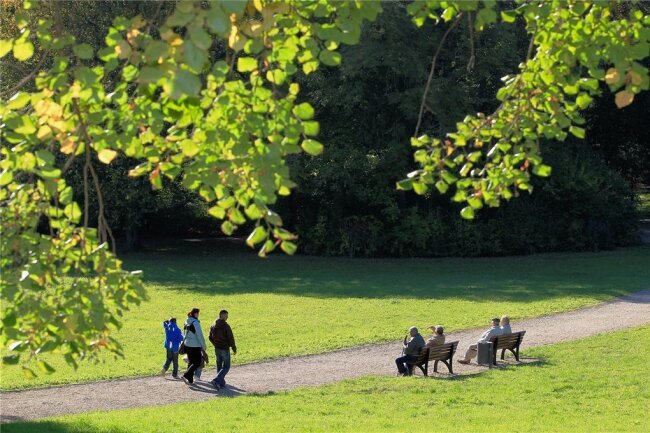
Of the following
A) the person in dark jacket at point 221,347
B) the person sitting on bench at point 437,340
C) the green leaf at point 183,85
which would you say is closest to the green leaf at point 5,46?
the green leaf at point 183,85

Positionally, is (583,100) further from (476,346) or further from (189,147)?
(476,346)

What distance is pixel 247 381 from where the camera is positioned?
1812cm

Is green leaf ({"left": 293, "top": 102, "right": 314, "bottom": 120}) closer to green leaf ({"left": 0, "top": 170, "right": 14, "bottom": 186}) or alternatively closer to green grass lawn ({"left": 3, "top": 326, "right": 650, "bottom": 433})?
green leaf ({"left": 0, "top": 170, "right": 14, "bottom": 186})

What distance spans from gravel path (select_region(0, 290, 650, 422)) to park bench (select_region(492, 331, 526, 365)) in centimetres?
49

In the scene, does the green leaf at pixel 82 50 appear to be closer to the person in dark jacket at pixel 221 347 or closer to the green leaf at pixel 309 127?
the green leaf at pixel 309 127

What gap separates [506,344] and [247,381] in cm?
527

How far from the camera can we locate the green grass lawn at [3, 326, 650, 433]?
535 inches

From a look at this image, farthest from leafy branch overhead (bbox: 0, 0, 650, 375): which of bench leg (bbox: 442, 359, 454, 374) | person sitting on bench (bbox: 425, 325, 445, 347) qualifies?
bench leg (bbox: 442, 359, 454, 374)

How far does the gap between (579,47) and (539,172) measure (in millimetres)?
936

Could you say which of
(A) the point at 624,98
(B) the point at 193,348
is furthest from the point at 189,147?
(B) the point at 193,348

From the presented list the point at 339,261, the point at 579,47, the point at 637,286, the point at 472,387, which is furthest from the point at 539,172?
the point at 339,261

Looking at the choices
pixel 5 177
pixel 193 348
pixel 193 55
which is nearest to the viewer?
pixel 193 55

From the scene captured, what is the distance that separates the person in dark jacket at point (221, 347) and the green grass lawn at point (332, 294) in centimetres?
200

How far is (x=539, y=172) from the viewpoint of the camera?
7.00 metres
